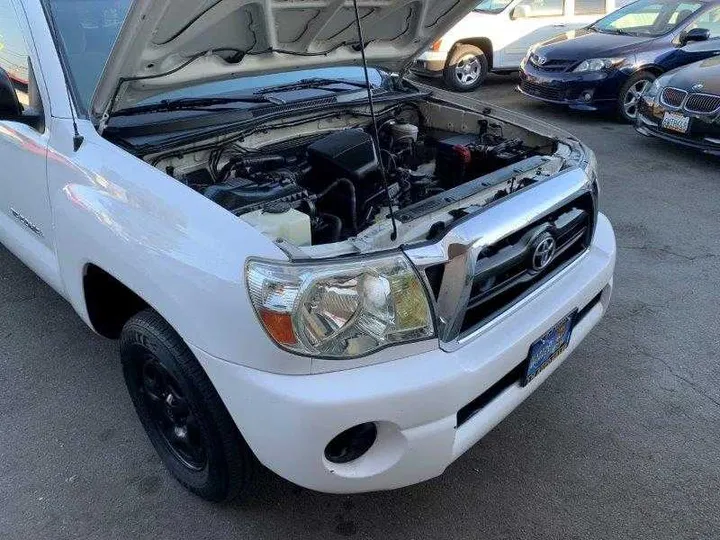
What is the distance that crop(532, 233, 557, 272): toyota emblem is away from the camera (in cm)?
208

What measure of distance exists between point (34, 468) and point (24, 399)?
48 centimetres

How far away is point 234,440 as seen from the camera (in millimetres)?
1925

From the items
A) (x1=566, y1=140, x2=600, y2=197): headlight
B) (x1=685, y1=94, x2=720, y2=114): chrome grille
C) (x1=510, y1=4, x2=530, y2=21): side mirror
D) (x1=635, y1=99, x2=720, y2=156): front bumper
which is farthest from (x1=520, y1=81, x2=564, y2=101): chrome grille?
(x1=566, y1=140, x2=600, y2=197): headlight

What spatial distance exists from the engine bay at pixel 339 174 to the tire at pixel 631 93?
496cm

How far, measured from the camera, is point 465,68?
9211mm

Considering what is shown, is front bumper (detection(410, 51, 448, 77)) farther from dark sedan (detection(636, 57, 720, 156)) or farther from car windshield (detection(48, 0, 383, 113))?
car windshield (detection(48, 0, 383, 113))

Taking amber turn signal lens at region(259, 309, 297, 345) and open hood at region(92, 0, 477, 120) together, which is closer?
amber turn signal lens at region(259, 309, 297, 345)

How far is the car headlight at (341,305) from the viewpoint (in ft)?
5.36

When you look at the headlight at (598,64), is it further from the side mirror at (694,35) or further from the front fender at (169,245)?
the front fender at (169,245)

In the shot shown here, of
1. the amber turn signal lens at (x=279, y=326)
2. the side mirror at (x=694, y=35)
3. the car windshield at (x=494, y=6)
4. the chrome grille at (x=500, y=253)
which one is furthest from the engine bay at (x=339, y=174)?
the car windshield at (x=494, y=6)

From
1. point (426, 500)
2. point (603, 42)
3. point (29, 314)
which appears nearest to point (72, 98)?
point (29, 314)

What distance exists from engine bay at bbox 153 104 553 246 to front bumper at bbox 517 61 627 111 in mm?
4721

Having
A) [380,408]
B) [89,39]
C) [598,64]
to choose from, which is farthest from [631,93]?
[380,408]

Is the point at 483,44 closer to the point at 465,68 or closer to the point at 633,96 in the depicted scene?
the point at 465,68
